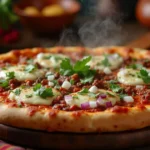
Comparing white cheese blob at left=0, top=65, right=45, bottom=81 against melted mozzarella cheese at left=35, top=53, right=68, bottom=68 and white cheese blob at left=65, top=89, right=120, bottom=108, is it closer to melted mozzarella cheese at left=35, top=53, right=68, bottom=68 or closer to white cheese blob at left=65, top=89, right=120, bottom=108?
melted mozzarella cheese at left=35, top=53, right=68, bottom=68

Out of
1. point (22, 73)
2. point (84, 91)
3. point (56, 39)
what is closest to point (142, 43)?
point (56, 39)

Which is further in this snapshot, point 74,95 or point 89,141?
point 74,95

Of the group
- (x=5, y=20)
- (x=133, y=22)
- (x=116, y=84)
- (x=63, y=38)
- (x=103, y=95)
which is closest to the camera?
(x=103, y=95)

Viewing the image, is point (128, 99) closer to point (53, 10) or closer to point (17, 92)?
point (17, 92)

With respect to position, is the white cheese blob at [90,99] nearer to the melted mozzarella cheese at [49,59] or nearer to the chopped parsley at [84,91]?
the chopped parsley at [84,91]

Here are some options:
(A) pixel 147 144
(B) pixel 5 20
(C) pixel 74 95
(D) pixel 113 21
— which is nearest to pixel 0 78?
(C) pixel 74 95

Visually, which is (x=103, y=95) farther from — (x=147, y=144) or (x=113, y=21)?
(x=113, y=21)

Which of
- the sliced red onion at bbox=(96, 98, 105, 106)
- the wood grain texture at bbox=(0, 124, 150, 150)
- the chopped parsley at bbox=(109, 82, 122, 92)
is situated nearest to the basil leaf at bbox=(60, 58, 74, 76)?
the chopped parsley at bbox=(109, 82, 122, 92)
